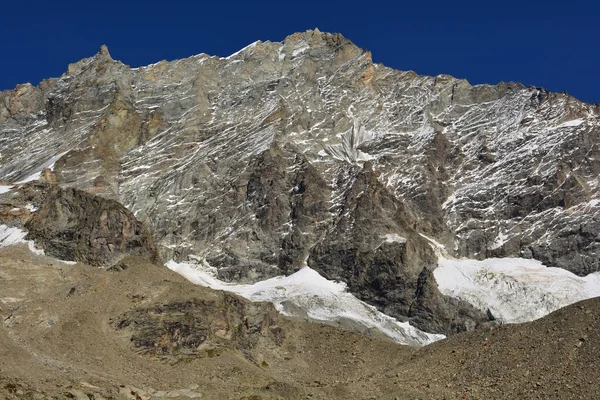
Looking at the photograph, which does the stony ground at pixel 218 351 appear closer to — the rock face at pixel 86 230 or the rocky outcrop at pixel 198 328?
the rocky outcrop at pixel 198 328

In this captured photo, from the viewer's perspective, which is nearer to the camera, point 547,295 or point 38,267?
point 38,267

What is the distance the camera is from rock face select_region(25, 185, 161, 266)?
511 feet

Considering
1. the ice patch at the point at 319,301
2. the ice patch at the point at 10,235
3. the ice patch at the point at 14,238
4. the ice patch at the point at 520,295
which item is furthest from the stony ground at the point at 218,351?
the ice patch at the point at 520,295

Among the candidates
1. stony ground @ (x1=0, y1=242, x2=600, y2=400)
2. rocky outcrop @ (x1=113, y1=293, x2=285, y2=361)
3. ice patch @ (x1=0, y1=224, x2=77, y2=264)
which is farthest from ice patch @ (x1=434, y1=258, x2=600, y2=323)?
ice patch @ (x1=0, y1=224, x2=77, y2=264)

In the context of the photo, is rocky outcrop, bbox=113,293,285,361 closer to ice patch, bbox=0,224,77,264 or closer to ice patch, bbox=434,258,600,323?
ice patch, bbox=0,224,77,264

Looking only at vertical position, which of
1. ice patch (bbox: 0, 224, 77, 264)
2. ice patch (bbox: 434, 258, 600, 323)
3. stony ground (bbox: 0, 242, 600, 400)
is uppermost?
ice patch (bbox: 434, 258, 600, 323)

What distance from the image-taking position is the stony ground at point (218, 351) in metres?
89.3

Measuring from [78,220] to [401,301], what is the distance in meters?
65.2

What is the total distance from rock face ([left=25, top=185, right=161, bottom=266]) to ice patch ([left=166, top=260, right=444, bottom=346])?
965 inches

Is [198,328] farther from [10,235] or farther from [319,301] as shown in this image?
[319,301]

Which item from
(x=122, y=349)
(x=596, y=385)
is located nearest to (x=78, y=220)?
(x=122, y=349)

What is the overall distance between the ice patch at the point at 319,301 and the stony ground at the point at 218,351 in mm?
40440

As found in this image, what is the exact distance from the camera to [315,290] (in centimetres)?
18800

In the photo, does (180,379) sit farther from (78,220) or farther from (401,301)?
(401,301)
